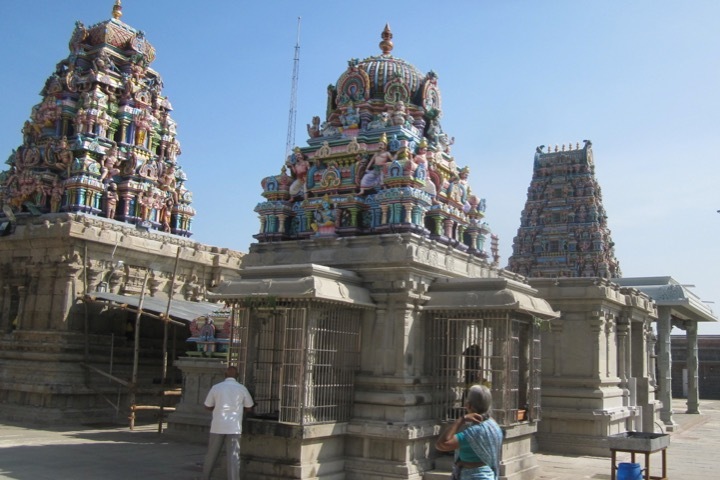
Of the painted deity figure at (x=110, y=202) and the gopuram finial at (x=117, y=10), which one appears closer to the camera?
the painted deity figure at (x=110, y=202)

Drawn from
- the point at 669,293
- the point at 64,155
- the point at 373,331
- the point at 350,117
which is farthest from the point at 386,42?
the point at 669,293

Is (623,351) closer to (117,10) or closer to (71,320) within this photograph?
(71,320)

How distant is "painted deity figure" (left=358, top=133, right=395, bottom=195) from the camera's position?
15.1 m

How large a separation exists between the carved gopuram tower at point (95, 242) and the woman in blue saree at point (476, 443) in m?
14.5

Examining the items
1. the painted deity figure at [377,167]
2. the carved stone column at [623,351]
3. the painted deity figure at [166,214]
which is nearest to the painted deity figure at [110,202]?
the painted deity figure at [166,214]

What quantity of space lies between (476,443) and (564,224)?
4423 centimetres

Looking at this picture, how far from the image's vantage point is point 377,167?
1523cm

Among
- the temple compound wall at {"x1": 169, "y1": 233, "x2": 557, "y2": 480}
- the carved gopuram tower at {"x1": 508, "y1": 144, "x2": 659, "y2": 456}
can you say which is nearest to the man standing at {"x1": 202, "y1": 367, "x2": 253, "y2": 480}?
the temple compound wall at {"x1": 169, "y1": 233, "x2": 557, "y2": 480}

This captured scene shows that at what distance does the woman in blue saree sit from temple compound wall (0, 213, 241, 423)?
49.9 ft

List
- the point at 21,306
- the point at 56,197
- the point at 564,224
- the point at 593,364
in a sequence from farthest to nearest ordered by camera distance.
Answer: the point at 564,224 < the point at 56,197 < the point at 21,306 < the point at 593,364

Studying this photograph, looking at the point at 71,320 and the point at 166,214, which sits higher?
A: the point at 166,214

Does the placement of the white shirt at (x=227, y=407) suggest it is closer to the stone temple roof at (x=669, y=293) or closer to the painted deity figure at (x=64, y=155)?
the painted deity figure at (x=64, y=155)

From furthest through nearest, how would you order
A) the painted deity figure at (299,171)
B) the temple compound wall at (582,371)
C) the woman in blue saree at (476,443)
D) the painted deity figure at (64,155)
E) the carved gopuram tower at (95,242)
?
1. the painted deity figure at (64,155)
2. the carved gopuram tower at (95,242)
3. the temple compound wall at (582,371)
4. the painted deity figure at (299,171)
5. the woman in blue saree at (476,443)

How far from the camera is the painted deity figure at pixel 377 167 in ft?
49.4
